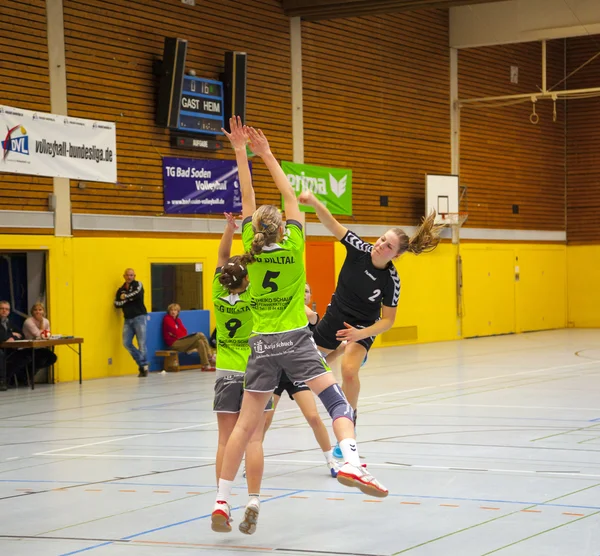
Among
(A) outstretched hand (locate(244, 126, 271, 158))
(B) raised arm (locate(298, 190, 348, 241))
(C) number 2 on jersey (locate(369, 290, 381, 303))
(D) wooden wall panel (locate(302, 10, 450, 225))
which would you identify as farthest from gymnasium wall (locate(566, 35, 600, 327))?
(A) outstretched hand (locate(244, 126, 271, 158))

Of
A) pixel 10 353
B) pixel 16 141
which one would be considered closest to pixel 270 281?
pixel 10 353

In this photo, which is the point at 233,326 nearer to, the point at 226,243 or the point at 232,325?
the point at 232,325

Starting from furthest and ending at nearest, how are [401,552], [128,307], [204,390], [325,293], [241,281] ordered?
[325,293]
[128,307]
[204,390]
[241,281]
[401,552]

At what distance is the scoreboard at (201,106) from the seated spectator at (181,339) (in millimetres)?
3679

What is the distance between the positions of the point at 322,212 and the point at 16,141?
36.3 feet

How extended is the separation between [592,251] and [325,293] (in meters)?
11.9

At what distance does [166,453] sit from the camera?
9.87 m

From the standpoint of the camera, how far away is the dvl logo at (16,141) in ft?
55.2

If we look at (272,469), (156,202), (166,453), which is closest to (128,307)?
(156,202)

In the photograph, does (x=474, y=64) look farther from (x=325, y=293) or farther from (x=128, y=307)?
(x=128, y=307)

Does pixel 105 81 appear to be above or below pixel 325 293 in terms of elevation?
above

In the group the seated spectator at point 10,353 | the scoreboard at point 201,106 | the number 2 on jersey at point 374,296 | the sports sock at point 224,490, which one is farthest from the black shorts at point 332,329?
the scoreboard at point 201,106

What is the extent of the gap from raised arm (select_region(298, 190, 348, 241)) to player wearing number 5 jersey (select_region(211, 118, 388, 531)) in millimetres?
417

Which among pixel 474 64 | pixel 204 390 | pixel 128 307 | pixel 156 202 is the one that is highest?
pixel 474 64
